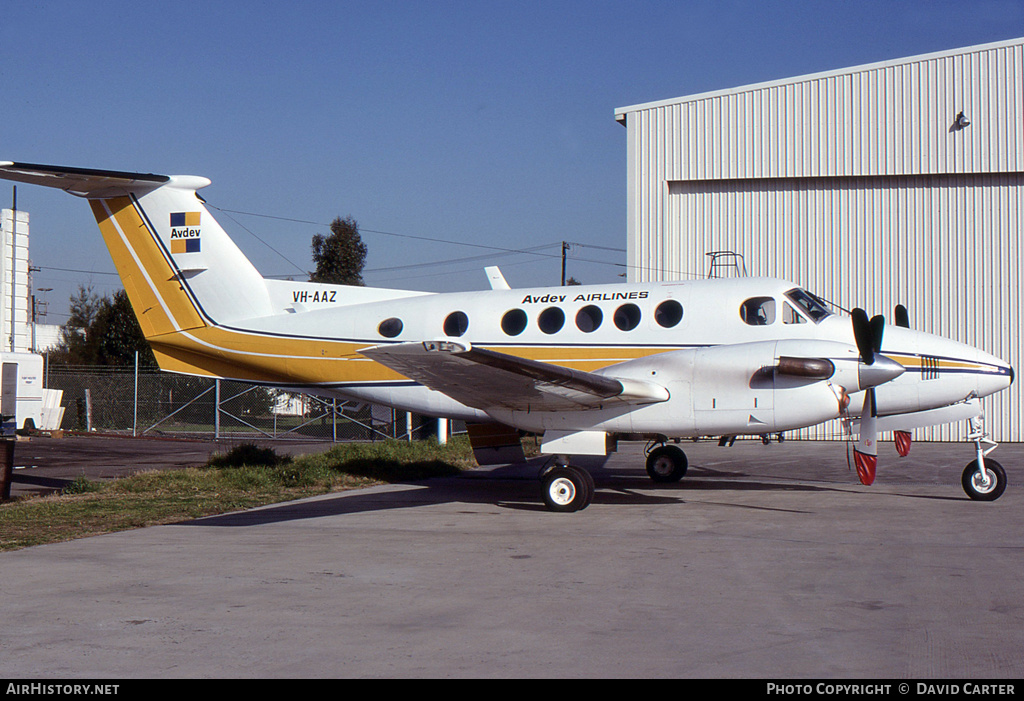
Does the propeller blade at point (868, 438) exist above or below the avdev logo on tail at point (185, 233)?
below

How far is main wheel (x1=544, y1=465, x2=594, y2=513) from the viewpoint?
1125 cm

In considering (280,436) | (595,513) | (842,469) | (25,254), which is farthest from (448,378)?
(25,254)

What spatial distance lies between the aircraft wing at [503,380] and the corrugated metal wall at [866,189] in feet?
55.4

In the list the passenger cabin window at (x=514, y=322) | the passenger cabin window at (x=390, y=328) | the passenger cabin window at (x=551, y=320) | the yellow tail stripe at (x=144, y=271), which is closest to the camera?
the passenger cabin window at (x=551, y=320)

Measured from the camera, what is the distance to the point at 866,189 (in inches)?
1054

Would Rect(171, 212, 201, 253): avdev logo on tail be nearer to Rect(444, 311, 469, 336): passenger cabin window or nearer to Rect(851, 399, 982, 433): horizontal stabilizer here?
Rect(444, 311, 469, 336): passenger cabin window

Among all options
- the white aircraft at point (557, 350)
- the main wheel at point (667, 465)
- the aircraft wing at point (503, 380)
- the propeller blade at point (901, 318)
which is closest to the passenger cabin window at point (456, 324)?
Answer: the white aircraft at point (557, 350)

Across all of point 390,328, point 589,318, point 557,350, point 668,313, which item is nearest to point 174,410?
point 390,328

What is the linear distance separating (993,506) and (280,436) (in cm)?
2313

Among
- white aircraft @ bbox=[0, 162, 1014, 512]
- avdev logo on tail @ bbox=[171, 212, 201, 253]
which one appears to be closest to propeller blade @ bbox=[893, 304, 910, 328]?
white aircraft @ bbox=[0, 162, 1014, 512]

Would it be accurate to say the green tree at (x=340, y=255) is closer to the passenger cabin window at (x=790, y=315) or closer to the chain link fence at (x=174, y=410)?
the chain link fence at (x=174, y=410)

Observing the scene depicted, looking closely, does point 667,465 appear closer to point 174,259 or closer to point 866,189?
point 174,259

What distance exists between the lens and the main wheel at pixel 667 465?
14.7 m

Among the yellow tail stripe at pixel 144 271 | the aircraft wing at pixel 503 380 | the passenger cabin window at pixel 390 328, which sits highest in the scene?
the yellow tail stripe at pixel 144 271
